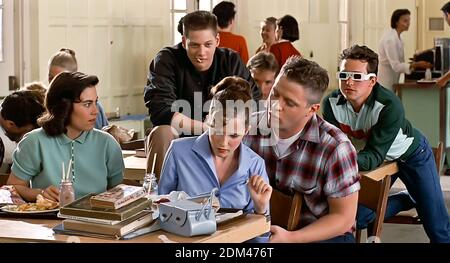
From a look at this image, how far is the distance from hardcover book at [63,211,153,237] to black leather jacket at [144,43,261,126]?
5.62 feet

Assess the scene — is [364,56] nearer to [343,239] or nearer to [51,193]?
A: [343,239]

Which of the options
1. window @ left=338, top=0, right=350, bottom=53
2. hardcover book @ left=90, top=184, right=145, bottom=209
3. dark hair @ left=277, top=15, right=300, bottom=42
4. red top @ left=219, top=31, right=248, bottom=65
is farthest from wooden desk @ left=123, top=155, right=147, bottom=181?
window @ left=338, top=0, right=350, bottom=53

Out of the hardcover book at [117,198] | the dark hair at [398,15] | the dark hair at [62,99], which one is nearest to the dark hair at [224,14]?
the dark hair at [398,15]

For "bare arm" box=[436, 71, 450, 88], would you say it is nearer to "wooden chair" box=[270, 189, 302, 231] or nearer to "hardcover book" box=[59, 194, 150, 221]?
"wooden chair" box=[270, 189, 302, 231]

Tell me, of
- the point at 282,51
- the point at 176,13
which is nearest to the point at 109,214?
the point at 282,51

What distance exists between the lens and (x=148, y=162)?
456cm

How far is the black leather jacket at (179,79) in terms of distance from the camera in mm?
4676

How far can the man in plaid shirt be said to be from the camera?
3.53m

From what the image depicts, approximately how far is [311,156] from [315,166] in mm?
38

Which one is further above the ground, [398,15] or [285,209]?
[398,15]

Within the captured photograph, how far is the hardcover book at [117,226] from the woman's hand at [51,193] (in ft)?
1.85

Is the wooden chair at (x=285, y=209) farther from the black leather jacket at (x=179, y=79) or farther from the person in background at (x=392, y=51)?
the person in background at (x=392, y=51)

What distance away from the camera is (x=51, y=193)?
353cm

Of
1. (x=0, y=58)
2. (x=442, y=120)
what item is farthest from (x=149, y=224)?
(x=442, y=120)
